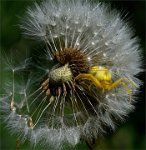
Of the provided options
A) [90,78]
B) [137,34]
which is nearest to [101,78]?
[90,78]

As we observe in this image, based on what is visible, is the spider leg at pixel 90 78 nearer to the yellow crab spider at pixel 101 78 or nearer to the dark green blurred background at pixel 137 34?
the yellow crab spider at pixel 101 78

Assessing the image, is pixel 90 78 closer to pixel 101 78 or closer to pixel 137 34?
pixel 101 78

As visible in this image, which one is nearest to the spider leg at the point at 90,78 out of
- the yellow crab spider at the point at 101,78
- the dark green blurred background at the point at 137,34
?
the yellow crab spider at the point at 101,78

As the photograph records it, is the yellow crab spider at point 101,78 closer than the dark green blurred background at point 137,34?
Yes

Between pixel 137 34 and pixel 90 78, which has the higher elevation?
pixel 137 34

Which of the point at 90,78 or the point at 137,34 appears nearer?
the point at 90,78

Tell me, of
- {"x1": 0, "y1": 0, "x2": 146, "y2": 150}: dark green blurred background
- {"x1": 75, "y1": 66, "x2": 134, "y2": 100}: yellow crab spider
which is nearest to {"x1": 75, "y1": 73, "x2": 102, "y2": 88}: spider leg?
{"x1": 75, "y1": 66, "x2": 134, "y2": 100}: yellow crab spider
